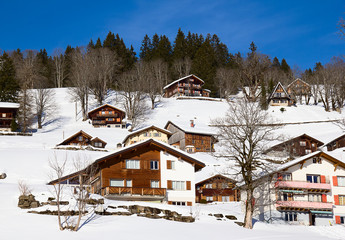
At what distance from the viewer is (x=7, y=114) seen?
88.2 m

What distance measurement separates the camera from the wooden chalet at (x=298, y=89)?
390 feet

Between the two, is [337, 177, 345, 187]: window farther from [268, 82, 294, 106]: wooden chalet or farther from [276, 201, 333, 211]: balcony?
[268, 82, 294, 106]: wooden chalet

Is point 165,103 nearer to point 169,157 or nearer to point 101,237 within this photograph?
point 169,157

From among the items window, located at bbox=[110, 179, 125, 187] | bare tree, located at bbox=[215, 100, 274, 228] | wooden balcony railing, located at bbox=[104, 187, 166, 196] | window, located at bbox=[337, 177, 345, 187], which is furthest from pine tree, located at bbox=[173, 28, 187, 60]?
wooden balcony railing, located at bbox=[104, 187, 166, 196]

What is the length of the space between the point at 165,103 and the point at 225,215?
79.4 metres

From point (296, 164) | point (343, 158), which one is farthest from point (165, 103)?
point (296, 164)

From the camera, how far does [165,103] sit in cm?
11425

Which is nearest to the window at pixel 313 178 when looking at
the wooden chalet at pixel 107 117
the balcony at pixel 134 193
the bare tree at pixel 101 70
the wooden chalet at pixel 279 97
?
the balcony at pixel 134 193

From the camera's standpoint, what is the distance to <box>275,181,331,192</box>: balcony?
150 feet

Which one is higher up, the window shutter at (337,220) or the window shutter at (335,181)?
the window shutter at (335,181)

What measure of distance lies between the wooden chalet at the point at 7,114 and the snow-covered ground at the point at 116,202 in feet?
21.8

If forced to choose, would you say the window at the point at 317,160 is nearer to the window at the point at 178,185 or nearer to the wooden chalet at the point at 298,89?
the window at the point at 178,185

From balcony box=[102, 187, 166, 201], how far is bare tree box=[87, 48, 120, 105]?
2766 inches

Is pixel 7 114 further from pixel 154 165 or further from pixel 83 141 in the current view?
pixel 154 165
